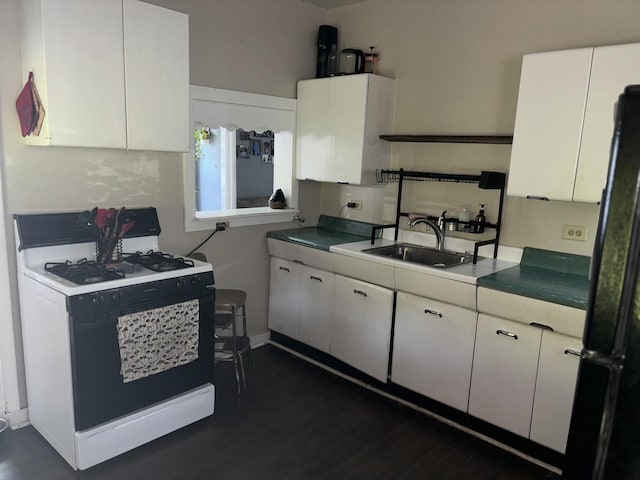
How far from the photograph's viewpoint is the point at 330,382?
10.8 feet

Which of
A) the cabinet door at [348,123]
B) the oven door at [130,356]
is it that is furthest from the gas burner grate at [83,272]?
the cabinet door at [348,123]

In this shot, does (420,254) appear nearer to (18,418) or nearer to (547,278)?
(547,278)

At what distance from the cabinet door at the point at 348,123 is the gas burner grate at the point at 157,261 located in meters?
1.36

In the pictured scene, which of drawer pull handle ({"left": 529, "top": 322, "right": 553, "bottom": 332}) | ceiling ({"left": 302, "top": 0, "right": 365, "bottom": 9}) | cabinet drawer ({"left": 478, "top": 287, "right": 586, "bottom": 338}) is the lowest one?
drawer pull handle ({"left": 529, "top": 322, "right": 553, "bottom": 332})

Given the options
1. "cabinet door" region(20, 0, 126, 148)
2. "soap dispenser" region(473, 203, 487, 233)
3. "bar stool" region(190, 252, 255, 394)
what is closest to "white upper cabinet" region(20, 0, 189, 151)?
"cabinet door" region(20, 0, 126, 148)

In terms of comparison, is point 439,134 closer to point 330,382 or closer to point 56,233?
point 330,382

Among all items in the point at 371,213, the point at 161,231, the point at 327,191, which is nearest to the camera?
the point at 161,231

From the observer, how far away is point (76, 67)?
2293 mm

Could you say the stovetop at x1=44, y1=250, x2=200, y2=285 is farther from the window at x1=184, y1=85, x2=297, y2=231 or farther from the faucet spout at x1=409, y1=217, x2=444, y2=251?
the faucet spout at x1=409, y1=217, x2=444, y2=251

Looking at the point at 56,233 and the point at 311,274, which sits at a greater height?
the point at 56,233

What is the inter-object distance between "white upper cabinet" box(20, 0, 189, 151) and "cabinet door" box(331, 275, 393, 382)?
1427mm

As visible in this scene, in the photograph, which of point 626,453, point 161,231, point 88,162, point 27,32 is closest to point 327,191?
point 161,231

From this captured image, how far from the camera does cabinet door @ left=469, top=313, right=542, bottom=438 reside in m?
2.42

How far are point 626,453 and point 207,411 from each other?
2.30 m
